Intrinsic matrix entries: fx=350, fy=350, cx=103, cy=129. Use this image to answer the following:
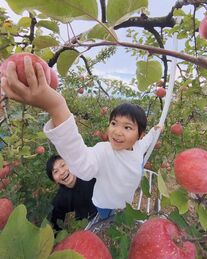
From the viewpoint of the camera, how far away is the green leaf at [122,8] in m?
0.56

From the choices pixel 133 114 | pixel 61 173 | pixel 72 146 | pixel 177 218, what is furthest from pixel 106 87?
pixel 177 218

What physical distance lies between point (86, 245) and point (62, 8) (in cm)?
36

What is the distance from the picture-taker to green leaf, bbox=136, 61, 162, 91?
0.95m

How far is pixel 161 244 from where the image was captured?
54 centimetres

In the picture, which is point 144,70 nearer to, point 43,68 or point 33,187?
point 43,68

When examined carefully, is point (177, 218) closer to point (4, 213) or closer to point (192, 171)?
point (192, 171)

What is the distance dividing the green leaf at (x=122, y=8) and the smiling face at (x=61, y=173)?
1163 mm

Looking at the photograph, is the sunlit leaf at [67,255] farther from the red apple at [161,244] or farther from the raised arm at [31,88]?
the raised arm at [31,88]

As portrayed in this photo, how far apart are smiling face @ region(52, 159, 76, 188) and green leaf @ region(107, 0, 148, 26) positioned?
3.81 feet

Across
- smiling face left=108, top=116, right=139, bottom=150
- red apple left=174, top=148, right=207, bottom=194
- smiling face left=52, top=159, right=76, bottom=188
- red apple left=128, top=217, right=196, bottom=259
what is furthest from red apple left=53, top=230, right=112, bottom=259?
smiling face left=52, top=159, right=76, bottom=188

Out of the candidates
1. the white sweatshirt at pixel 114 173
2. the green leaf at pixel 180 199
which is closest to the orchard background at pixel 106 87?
the green leaf at pixel 180 199

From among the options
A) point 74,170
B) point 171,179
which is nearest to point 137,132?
point 74,170

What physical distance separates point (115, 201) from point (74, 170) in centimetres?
40

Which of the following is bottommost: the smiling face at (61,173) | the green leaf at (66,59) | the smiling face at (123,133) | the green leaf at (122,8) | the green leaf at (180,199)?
the smiling face at (61,173)
